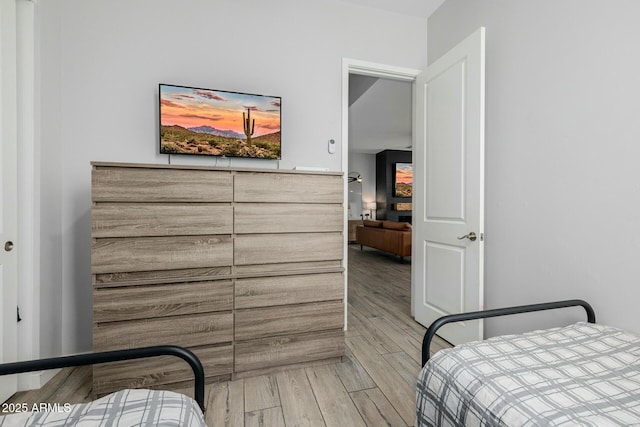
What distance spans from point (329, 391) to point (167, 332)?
96 cm

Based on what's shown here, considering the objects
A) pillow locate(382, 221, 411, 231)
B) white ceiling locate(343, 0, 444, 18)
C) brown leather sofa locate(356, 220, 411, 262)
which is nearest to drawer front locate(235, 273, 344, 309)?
white ceiling locate(343, 0, 444, 18)

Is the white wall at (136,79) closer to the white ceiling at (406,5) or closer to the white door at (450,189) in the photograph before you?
the white ceiling at (406,5)

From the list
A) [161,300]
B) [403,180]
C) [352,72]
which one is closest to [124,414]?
[161,300]

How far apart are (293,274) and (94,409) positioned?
1179 millimetres

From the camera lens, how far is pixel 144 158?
6.92 ft

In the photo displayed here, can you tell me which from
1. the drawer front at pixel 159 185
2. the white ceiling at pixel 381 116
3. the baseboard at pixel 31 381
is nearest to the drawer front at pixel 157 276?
the drawer front at pixel 159 185

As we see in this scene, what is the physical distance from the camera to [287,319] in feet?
6.21

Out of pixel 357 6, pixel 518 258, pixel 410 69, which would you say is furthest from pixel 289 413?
pixel 357 6

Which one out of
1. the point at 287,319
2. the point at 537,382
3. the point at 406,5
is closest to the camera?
the point at 537,382

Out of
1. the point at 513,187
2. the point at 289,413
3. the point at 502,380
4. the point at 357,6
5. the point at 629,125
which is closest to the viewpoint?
the point at 502,380

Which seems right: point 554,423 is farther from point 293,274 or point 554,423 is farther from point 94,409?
point 293,274

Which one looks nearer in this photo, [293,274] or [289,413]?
[289,413]

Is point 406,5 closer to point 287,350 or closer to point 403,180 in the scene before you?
point 287,350

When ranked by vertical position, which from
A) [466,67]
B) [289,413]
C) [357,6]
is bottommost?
[289,413]
